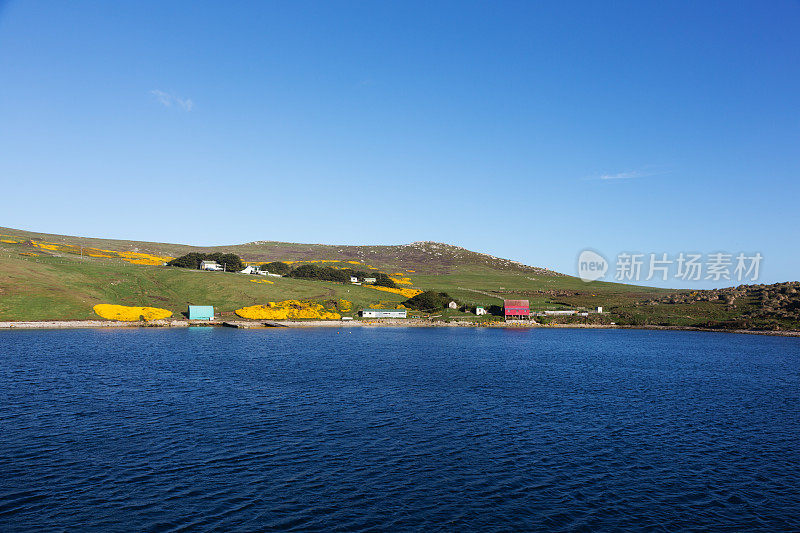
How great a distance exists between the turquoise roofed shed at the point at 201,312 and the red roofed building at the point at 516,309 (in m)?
96.3

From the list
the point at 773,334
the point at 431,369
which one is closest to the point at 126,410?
the point at 431,369

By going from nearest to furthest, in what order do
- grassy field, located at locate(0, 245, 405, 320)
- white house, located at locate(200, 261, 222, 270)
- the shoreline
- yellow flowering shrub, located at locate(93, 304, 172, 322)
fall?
the shoreline, grassy field, located at locate(0, 245, 405, 320), yellow flowering shrub, located at locate(93, 304, 172, 322), white house, located at locate(200, 261, 222, 270)

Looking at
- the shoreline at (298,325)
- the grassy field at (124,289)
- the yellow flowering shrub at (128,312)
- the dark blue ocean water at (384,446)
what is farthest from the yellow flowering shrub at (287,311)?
the dark blue ocean water at (384,446)

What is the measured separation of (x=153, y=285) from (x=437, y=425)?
445 feet

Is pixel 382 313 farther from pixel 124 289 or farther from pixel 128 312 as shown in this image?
pixel 124 289

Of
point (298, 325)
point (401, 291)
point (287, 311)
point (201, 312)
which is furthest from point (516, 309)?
point (201, 312)

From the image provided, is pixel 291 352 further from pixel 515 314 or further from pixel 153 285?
pixel 515 314

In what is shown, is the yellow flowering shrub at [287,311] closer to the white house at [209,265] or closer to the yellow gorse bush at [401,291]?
the yellow gorse bush at [401,291]

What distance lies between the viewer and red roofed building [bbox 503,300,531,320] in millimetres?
163000

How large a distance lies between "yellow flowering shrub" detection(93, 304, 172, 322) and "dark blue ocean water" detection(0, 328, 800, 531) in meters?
53.4

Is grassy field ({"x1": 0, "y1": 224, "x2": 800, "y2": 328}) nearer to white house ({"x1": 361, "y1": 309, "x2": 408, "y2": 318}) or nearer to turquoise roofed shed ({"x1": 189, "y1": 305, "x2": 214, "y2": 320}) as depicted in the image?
turquoise roofed shed ({"x1": 189, "y1": 305, "x2": 214, "y2": 320})

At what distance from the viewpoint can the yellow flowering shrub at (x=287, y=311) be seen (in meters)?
138

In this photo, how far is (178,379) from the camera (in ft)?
184

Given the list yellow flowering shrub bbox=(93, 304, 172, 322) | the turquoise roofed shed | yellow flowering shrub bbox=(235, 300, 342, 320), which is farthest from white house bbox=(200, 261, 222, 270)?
the turquoise roofed shed
